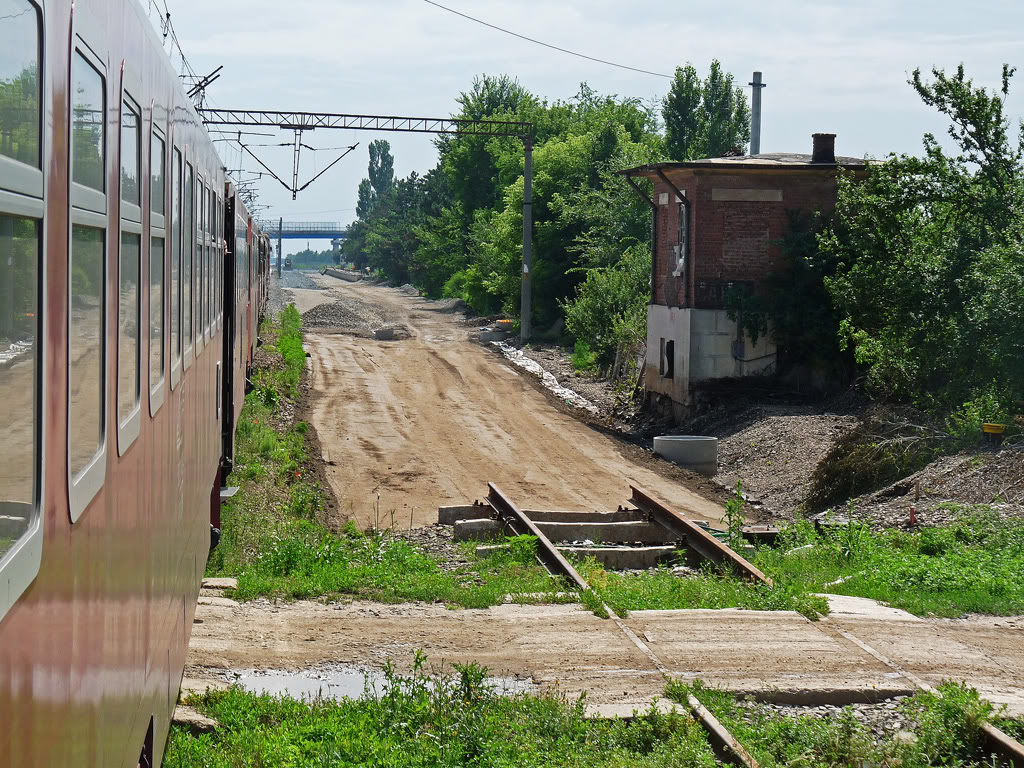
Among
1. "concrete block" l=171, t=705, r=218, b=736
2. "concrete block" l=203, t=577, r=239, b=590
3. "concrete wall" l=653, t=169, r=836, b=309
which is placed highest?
"concrete wall" l=653, t=169, r=836, b=309

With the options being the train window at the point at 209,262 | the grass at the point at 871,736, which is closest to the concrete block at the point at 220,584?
the train window at the point at 209,262

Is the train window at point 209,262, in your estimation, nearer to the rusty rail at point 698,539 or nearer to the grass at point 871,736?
the grass at point 871,736

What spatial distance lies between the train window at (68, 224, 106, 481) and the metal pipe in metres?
36.4

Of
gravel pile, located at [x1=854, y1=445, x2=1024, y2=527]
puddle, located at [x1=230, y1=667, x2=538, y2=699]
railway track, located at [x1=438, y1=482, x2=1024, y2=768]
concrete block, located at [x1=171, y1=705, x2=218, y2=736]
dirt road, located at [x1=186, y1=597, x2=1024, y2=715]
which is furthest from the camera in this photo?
gravel pile, located at [x1=854, y1=445, x2=1024, y2=527]

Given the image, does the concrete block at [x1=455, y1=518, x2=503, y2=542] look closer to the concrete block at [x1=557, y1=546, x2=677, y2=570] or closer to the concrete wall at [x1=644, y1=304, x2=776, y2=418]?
the concrete block at [x1=557, y1=546, x2=677, y2=570]

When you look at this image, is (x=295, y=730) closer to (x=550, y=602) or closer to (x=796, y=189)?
(x=550, y=602)

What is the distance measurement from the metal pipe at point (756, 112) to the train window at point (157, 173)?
3474 centimetres

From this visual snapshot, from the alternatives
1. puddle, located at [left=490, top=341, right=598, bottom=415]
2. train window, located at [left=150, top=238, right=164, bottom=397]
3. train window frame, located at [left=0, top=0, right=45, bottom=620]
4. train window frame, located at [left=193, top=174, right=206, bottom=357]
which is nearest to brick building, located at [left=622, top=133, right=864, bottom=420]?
puddle, located at [left=490, top=341, right=598, bottom=415]

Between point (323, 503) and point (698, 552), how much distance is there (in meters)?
5.82

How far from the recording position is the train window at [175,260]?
Result: 4.77 metres

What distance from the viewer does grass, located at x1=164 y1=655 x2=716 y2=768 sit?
6148 millimetres

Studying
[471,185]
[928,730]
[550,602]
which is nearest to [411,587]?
[550,602]

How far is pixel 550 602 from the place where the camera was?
9812 millimetres

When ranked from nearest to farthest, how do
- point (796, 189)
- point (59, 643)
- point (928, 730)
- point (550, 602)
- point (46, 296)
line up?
point (46, 296) → point (59, 643) → point (928, 730) → point (550, 602) → point (796, 189)
